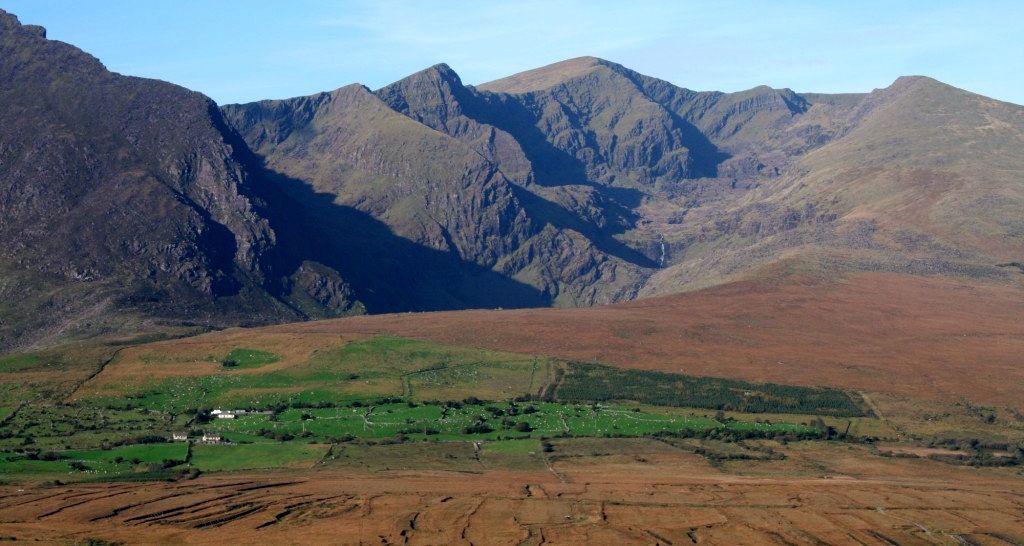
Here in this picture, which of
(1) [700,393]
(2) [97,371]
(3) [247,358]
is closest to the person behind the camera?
(1) [700,393]

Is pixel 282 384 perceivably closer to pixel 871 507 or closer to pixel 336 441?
pixel 336 441

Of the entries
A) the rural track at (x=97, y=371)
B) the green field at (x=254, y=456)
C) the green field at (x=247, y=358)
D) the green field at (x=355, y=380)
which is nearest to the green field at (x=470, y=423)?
the green field at (x=254, y=456)

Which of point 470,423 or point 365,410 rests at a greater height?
point 470,423

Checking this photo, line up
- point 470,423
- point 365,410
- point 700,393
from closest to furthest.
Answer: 1. point 470,423
2. point 365,410
3. point 700,393

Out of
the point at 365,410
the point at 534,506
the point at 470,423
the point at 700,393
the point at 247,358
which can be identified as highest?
the point at 534,506

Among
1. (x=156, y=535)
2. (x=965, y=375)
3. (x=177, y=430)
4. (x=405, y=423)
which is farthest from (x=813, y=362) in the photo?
(x=156, y=535)

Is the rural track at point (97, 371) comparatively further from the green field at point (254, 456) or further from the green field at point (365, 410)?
the green field at point (254, 456)

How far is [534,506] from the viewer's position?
92250 mm

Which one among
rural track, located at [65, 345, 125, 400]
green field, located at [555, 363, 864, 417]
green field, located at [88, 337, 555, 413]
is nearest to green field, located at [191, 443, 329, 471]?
green field, located at [88, 337, 555, 413]

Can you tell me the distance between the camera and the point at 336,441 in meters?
128

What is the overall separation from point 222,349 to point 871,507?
382ft

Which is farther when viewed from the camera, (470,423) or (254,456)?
(470,423)

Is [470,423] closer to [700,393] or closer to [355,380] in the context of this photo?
[355,380]

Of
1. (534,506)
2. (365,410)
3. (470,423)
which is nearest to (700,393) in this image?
(470,423)
